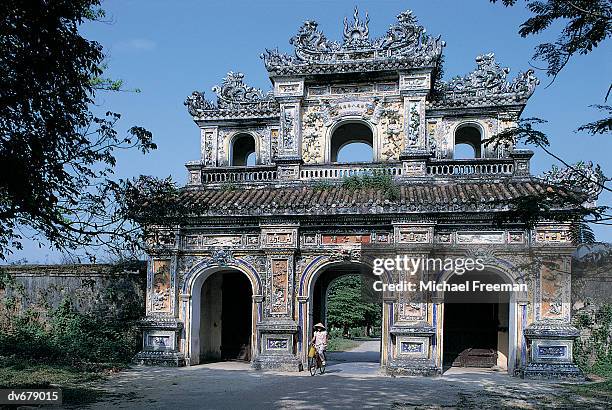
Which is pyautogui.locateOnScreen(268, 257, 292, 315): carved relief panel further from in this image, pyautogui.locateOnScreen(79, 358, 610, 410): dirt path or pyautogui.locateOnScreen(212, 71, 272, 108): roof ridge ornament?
pyautogui.locateOnScreen(212, 71, 272, 108): roof ridge ornament

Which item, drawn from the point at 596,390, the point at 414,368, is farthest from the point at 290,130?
the point at 596,390

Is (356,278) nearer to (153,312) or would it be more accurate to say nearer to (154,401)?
(153,312)

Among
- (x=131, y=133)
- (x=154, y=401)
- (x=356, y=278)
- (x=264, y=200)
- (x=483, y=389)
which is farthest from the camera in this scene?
(x=356, y=278)

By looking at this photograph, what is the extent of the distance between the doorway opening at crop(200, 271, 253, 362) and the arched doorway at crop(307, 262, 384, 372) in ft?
6.73

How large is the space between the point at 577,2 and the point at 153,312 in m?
13.0

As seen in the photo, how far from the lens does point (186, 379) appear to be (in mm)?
14797

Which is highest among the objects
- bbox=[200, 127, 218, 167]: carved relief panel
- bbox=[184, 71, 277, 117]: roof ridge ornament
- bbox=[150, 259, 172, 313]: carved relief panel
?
bbox=[184, 71, 277, 117]: roof ridge ornament

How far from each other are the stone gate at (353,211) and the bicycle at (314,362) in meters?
0.46

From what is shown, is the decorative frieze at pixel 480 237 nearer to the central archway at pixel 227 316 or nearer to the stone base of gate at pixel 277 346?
the stone base of gate at pixel 277 346

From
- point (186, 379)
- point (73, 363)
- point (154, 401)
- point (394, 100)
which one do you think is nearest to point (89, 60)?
point (154, 401)

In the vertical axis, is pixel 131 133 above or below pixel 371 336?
above

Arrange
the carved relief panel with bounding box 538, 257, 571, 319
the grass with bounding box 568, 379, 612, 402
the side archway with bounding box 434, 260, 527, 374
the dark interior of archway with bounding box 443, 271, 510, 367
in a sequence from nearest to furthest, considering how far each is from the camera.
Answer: the grass with bounding box 568, 379, 612, 402
the carved relief panel with bounding box 538, 257, 571, 319
the side archway with bounding box 434, 260, 527, 374
the dark interior of archway with bounding box 443, 271, 510, 367

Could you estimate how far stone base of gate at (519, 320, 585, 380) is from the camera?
596 inches

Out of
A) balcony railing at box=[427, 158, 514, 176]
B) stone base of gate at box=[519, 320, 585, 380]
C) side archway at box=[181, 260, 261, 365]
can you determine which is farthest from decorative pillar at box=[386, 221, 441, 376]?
side archway at box=[181, 260, 261, 365]
